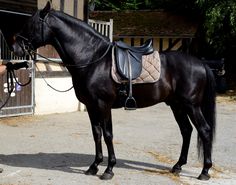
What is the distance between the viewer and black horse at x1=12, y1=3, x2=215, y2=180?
560 centimetres

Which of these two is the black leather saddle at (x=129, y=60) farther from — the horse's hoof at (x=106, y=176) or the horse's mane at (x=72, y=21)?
the horse's hoof at (x=106, y=176)

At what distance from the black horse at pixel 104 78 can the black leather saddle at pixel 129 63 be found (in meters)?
0.11

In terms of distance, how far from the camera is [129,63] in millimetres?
5719

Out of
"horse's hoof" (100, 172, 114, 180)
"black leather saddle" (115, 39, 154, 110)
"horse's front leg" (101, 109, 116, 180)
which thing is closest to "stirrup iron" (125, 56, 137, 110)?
"black leather saddle" (115, 39, 154, 110)

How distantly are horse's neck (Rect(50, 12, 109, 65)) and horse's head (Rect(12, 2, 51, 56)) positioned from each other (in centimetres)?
13

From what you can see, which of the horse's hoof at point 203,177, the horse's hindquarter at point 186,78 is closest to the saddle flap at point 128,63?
the horse's hindquarter at point 186,78

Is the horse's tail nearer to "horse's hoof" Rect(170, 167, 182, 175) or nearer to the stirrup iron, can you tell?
"horse's hoof" Rect(170, 167, 182, 175)

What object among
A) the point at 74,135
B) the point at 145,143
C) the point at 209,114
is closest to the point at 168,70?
the point at 209,114

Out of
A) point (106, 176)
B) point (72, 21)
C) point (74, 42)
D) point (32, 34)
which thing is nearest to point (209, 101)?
point (106, 176)

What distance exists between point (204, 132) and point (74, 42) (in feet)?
6.82

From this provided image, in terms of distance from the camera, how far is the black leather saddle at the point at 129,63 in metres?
5.67

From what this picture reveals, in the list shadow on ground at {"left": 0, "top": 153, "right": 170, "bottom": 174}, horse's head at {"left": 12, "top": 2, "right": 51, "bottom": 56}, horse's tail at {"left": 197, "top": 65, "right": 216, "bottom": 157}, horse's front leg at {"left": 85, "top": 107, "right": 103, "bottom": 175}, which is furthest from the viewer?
shadow on ground at {"left": 0, "top": 153, "right": 170, "bottom": 174}

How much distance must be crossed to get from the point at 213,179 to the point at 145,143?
8.44 feet

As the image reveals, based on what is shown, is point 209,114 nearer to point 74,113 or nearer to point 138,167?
point 138,167
